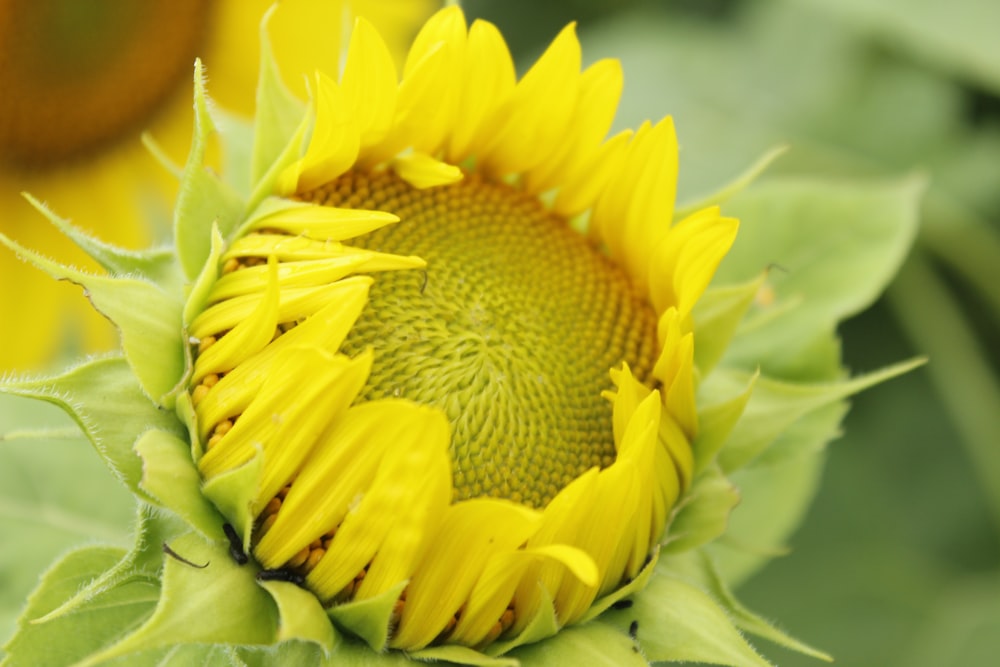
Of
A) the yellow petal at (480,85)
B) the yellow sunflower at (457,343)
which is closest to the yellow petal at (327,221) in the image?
the yellow sunflower at (457,343)

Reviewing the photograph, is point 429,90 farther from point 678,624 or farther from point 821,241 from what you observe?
point 821,241

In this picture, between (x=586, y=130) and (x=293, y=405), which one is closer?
(x=293, y=405)

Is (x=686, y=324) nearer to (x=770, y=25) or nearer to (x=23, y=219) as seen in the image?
(x=23, y=219)

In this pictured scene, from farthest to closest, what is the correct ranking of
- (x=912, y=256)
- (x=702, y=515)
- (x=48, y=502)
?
(x=912, y=256)
(x=48, y=502)
(x=702, y=515)

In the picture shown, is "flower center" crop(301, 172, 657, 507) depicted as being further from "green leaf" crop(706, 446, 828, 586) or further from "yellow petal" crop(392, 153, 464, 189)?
"green leaf" crop(706, 446, 828, 586)

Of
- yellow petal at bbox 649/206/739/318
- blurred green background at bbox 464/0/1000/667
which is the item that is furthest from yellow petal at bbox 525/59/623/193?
blurred green background at bbox 464/0/1000/667

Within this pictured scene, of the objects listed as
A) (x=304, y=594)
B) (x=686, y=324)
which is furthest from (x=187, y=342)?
(x=686, y=324)

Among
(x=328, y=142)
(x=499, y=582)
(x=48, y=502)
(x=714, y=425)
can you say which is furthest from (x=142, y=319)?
(x=48, y=502)
